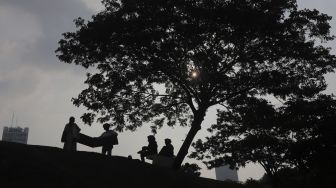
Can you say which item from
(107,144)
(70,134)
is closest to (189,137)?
(107,144)

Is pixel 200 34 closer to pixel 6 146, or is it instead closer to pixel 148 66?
pixel 148 66

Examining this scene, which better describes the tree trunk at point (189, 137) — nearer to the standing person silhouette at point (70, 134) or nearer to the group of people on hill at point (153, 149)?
the group of people on hill at point (153, 149)

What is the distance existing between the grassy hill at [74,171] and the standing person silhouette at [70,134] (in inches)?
53.7

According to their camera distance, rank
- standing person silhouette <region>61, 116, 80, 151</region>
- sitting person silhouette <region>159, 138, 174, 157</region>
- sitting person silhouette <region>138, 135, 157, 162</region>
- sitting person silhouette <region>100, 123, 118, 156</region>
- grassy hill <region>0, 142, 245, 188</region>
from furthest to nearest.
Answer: sitting person silhouette <region>159, 138, 174, 157</region> < sitting person silhouette <region>138, 135, 157, 162</region> < sitting person silhouette <region>100, 123, 118, 156</region> < standing person silhouette <region>61, 116, 80, 151</region> < grassy hill <region>0, 142, 245, 188</region>

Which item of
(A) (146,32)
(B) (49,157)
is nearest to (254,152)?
(A) (146,32)

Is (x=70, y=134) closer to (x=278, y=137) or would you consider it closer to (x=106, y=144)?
(x=106, y=144)

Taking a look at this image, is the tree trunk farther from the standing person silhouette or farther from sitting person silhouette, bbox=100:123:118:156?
the standing person silhouette

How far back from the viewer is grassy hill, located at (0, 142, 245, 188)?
1158cm

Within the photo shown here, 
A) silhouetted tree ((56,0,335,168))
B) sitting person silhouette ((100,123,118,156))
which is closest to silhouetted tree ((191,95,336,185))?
silhouetted tree ((56,0,335,168))

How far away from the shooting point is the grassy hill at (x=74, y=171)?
11.6 metres

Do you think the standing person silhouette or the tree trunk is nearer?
the standing person silhouette

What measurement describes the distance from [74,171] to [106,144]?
4.10 meters

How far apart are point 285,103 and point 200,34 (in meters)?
7.79

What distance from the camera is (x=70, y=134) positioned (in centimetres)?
1608
